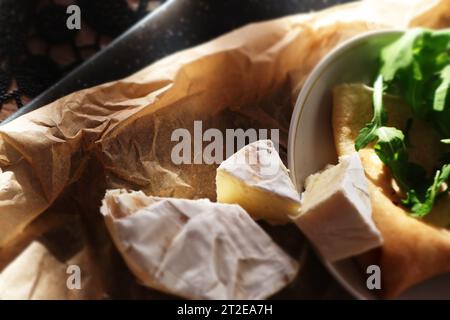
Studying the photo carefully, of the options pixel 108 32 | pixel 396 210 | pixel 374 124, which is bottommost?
pixel 396 210

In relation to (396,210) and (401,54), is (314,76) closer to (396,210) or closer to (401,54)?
(401,54)

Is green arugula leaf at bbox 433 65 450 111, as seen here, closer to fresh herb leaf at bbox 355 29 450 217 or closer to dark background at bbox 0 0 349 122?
fresh herb leaf at bbox 355 29 450 217

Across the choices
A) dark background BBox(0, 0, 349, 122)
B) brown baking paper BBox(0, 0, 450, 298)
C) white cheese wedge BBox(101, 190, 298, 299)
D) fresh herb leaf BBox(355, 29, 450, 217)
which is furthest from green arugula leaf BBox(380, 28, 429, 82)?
white cheese wedge BBox(101, 190, 298, 299)

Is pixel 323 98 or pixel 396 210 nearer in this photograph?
pixel 396 210

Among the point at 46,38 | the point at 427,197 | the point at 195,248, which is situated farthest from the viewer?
the point at 46,38

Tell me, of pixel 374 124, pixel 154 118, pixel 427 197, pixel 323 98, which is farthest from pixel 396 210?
pixel 154 118

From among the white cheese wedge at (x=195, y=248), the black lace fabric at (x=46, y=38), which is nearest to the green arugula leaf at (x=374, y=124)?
the white cheese wedge at (x=195, y=248)
